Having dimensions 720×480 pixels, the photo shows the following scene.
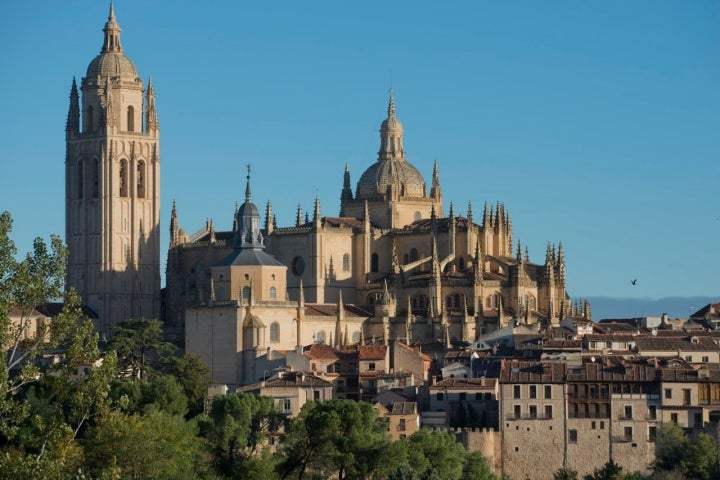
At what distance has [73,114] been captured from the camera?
10612 centimetres

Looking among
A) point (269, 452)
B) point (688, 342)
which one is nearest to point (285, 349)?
point (688, 342)

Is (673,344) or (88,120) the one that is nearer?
(673,344)

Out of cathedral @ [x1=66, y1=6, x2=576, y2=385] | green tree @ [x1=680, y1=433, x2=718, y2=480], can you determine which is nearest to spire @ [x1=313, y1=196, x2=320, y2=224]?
cathedral @ [x1=66, y1=6, x2=576, y2=385]

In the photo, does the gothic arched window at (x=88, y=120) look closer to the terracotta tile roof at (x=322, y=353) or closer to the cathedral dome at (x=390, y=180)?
the cathedral dome at (x=390, y=180)

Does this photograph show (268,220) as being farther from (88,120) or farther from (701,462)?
(701,462)

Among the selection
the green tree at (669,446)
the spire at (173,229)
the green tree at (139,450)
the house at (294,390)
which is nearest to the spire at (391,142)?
the spire at (173,229)

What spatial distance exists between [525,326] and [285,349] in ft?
33.7

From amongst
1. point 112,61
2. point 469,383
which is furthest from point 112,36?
point 469,383

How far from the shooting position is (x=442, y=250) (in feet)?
326

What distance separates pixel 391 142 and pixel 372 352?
2534 cm

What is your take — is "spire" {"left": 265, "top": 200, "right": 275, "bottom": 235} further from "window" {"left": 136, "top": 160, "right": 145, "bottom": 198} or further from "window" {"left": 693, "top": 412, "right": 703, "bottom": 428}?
"window" {"left": 693, "top": 412, "right": 703, "bottom": 428}

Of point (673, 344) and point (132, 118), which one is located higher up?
point (132, 118)

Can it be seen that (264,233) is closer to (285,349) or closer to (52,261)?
(285,349)

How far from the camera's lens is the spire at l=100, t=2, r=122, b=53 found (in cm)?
10632
